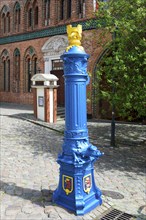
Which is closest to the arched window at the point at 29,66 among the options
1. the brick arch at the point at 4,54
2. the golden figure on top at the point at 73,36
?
the brick arch at the point at 4,54

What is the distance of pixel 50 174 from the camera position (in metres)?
5.99

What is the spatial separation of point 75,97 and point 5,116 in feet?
39.9

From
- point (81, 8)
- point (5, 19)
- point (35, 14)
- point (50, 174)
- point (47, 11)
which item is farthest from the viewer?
point (5, 19)

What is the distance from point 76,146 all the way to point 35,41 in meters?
16.3

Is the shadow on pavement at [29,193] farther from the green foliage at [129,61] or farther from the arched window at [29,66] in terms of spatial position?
the arched window at [29,66]

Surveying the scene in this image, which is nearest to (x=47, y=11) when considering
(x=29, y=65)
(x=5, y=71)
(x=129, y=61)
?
(x=29, y=65)

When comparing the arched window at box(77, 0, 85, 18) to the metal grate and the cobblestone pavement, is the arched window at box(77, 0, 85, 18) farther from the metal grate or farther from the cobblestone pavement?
the metal grate

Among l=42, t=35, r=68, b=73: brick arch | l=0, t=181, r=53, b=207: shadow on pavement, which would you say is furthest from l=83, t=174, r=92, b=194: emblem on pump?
l=42, t=35, r=68, b=73: brick arch

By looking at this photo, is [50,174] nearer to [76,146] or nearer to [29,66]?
[76,146]

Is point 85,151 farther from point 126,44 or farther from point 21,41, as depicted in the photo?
point 21,41

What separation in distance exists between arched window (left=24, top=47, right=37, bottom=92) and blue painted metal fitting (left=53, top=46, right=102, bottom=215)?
15936 millimetres

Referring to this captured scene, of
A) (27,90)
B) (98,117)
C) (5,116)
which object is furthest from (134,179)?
(27,90)

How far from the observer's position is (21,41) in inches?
805

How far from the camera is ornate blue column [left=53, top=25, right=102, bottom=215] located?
4160 mm
